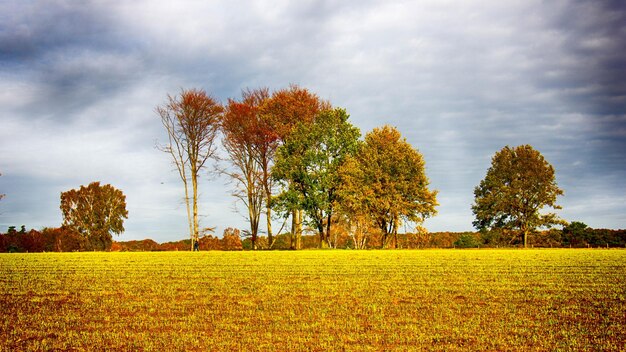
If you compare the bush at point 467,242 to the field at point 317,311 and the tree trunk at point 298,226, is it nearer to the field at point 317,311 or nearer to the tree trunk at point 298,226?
the tree trunk at point 298,226

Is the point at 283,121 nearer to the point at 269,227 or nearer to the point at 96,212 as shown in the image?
the point at 269,227

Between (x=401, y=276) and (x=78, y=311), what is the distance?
12.1 metres

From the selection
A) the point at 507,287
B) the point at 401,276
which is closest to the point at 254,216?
the point at 401,276

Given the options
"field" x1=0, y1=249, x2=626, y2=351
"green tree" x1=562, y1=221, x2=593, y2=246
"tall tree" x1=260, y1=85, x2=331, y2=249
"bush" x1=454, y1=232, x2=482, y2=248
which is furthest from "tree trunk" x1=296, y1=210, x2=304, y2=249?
"green tree" x1=562, y1=221, x2=593, y2=246

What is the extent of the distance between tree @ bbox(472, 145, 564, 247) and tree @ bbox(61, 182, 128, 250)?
170 feet

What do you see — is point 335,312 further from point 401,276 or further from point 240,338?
point 401,276

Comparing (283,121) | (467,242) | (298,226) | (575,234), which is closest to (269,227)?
(298,226)

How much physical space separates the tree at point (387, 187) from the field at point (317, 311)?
31.4m

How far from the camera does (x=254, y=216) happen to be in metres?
55.0

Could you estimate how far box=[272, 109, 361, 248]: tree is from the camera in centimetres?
5103

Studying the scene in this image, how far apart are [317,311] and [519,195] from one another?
59666 mm

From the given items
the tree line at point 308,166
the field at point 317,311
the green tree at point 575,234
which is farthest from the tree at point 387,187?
the field at point 317,311

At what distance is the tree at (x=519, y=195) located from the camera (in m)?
64.6

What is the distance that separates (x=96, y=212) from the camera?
72875 mm
